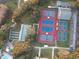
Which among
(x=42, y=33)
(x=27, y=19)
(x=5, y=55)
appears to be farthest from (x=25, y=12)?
(x=5, y=55)

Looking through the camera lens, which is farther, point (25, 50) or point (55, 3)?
point (55, 3)

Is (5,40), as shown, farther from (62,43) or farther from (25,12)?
(62,43)

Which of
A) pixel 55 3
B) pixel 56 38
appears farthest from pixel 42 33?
pixel 55 3

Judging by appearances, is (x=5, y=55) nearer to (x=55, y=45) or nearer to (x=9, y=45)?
(x=9, y=45)

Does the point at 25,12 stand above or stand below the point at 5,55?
above

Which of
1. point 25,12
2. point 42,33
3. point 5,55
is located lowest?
point 5,55

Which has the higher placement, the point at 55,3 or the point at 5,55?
the point at 55,3

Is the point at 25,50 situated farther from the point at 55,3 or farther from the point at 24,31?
the point at 55,3
